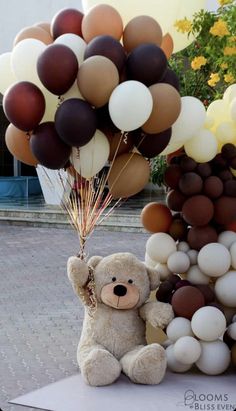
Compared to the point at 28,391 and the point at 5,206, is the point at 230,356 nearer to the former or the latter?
the point at 28,391

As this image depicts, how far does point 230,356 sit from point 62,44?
246 cm

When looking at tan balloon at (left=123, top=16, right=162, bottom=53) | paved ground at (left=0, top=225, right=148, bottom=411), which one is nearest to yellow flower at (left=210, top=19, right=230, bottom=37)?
tan balloon at (left=123, top=16, right=162, bottom=53)

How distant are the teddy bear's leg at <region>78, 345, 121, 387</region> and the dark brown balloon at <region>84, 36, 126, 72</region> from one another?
194 centimetres

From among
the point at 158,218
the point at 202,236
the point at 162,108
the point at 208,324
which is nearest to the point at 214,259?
the point at 202,236

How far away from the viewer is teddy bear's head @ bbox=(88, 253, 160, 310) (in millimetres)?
4637

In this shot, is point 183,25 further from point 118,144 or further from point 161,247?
point 161,247

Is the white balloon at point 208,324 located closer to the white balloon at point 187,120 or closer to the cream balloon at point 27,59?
the white balloon at point 187,120

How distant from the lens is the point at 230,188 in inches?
187

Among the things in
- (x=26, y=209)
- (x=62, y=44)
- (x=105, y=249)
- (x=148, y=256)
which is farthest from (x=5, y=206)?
(x=62, y=44)

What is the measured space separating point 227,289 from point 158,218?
0.78 meters

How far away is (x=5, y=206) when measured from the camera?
16688 millimetres

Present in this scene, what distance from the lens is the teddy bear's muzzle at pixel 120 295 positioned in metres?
4.63

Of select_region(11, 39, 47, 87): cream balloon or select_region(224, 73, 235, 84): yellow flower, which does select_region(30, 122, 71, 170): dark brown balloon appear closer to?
select_region(11, 39, 47, 87): cream balloon

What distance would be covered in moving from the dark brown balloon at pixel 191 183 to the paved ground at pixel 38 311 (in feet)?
5.78
